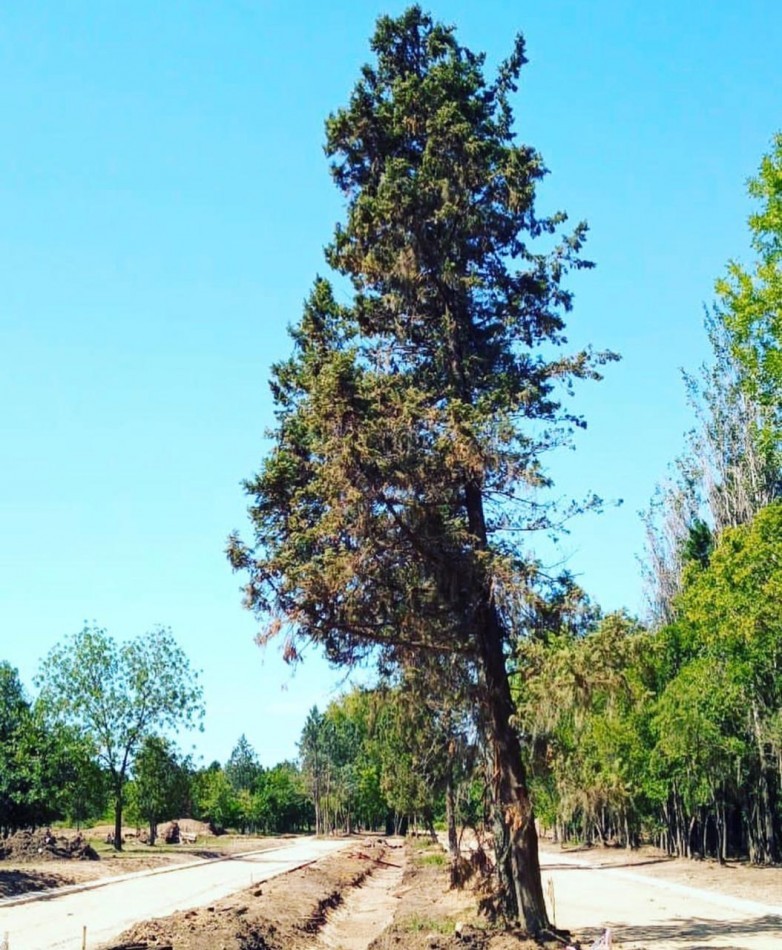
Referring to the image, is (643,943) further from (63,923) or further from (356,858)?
(356,858)

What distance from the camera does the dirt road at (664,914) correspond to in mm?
17094

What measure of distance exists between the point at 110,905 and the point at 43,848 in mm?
17815

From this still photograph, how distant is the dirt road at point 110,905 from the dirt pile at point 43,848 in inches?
181

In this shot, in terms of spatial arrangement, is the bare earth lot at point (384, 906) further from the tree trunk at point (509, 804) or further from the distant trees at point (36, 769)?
the distant trees at point (36, 769)

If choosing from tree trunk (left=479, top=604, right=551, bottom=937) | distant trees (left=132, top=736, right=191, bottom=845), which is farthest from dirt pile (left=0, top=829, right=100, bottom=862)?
tree trunk (left=479, top=604, right=551, bottom=937)

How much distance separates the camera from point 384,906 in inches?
1136

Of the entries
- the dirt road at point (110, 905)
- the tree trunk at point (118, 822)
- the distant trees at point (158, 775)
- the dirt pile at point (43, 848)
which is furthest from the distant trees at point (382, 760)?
the tree trunk at point (118, 822)

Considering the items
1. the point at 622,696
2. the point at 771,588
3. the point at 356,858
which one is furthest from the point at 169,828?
the point at 622,696

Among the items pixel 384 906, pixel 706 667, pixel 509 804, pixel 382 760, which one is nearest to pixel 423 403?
pixel 509 804

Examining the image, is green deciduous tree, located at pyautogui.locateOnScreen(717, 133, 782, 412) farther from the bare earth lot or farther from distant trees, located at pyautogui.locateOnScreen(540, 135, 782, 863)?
the bare earth lot

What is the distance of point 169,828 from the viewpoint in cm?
7188

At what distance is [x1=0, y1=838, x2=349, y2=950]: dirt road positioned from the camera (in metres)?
18.8

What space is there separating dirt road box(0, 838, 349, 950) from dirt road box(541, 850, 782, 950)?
33.7 feet

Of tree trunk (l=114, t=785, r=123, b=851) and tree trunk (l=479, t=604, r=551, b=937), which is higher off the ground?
tree trunk (l=479, t=604, r=551, b=937)
